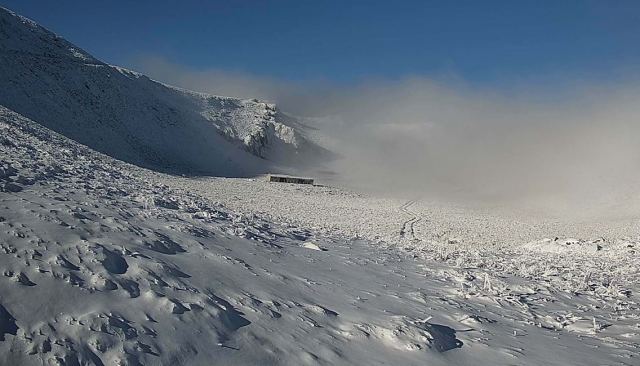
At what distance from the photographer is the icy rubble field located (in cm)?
586

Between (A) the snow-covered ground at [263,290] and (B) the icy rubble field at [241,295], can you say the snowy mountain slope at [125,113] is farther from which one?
(B) the icy rubble field at [241,295]

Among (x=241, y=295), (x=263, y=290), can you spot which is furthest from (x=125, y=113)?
(x=241, y=295)

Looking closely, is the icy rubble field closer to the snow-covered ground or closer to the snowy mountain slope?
the snow-covered ground

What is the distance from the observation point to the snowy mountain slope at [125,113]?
1873 inches

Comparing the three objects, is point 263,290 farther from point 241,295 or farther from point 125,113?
point 125,113

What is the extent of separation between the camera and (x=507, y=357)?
775cm

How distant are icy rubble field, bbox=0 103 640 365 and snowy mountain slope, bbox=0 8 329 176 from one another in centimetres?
3677

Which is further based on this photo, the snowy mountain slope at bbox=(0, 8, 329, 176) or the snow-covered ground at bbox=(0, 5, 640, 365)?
the snowy mountain slope at bbox=(0, 8, 329, 176)

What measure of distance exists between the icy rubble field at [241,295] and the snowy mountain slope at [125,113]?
3677 centimetres

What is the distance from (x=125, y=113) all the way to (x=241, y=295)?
58565mm

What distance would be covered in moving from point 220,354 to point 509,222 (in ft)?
111

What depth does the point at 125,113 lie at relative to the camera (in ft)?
196

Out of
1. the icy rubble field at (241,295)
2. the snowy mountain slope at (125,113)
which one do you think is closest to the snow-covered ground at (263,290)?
the icy rubble field at (241,295)

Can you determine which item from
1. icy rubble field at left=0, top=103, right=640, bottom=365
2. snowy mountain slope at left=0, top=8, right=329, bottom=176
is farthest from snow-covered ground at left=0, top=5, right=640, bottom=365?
snowy mountain slope at left=0, top=8, right=329, bottom=176
